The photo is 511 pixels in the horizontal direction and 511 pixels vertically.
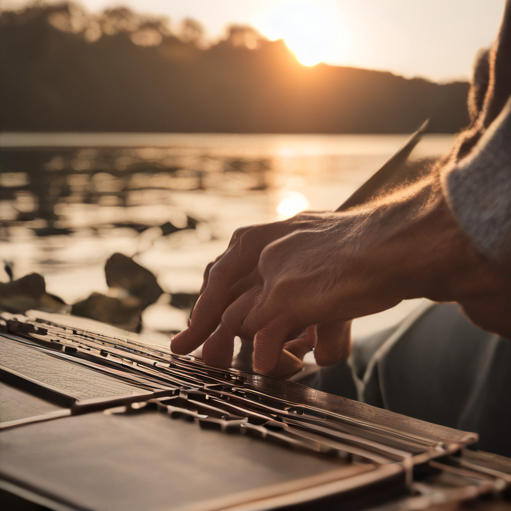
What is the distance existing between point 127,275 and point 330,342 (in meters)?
0.56

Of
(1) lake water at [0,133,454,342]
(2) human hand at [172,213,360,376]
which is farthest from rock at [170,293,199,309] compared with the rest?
(2) human hand at [172,213,360,376]

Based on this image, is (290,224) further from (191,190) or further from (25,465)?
(191,190)

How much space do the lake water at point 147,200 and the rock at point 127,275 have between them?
0.05m

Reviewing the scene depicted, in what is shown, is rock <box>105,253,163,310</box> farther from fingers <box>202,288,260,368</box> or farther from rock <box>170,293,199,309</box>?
fingers <box>202,288,260,368</box>

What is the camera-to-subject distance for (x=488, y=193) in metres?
0.50

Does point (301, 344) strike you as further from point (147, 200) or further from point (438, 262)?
point (147, 200)

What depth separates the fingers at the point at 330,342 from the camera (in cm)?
73

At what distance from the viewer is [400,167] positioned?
2.72 feet

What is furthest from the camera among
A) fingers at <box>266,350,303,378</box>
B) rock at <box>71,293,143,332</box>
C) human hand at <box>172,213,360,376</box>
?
rock at <box>71,293,143,332</box>

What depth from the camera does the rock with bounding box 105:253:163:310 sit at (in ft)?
3.72

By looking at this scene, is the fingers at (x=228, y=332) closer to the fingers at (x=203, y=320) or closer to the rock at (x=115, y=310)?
the fingers at (x=203, y=320)

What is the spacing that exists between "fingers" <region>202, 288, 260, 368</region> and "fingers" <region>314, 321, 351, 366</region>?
11 centimetres

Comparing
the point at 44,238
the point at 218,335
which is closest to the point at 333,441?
the point at 218,335

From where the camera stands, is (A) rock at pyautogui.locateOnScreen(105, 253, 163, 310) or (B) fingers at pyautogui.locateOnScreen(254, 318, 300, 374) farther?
(A) rock at pyautogui.locateOnScreen(105, 253, 163, 310)
